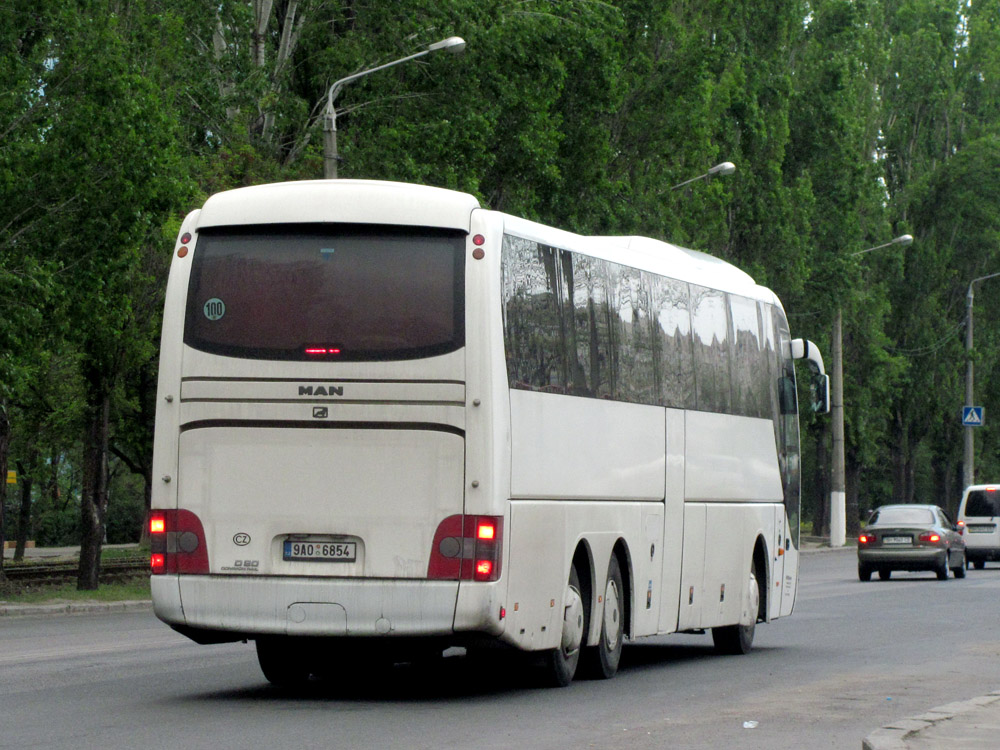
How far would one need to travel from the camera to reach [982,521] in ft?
146

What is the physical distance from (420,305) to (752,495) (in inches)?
274

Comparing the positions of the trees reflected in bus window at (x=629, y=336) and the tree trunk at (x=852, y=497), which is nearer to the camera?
the trees reflected in bus window at (x=629, y=336)

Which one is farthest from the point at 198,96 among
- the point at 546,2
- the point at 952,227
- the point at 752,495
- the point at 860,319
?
the point at 952,227

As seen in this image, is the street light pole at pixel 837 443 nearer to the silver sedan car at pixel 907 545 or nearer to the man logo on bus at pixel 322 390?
the silver sedan car at pixel 907 545

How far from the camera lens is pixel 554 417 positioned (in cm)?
1345

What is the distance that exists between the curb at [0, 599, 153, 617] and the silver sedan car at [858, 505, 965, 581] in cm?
1509

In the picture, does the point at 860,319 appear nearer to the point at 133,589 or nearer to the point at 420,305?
the point at 133,589

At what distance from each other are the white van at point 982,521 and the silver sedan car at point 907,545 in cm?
682

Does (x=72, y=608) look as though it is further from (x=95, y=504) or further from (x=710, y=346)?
(x=710, y=346)

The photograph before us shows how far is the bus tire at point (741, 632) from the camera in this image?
18344 millimetres

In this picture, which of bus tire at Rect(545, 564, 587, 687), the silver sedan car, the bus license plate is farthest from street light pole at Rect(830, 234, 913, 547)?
the bus license plate

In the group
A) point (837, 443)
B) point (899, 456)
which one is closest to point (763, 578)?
point (837, 443)

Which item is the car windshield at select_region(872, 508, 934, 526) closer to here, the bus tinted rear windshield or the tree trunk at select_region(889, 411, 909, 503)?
the bus tinted rear windshield

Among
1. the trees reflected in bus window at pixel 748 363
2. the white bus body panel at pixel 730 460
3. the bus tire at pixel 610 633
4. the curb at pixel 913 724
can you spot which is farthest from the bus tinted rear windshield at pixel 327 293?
the trees reflected in bus window at pixel 748 363
